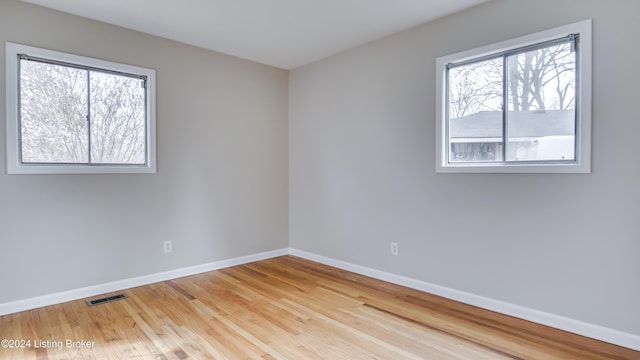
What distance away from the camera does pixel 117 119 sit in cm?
332

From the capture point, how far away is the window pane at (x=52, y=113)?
2832 millimetres

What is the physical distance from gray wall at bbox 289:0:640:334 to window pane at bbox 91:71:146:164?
1896 mm

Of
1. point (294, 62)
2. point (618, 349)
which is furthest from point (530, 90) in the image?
point (294, 62)

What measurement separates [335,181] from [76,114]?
2.64 meters

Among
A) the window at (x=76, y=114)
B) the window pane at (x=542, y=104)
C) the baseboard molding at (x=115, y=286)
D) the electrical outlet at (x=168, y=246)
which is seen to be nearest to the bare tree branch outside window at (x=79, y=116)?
the window at (x=76, y=114)

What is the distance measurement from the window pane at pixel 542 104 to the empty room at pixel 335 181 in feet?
0.04

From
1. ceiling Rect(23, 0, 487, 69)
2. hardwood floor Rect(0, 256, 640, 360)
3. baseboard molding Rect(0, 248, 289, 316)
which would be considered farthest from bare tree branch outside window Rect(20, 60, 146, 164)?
hardwood floor Rect(0, 256, 640, 360)

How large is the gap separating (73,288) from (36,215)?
0.70 m

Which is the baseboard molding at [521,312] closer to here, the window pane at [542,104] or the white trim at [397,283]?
the white trim at [397,283]

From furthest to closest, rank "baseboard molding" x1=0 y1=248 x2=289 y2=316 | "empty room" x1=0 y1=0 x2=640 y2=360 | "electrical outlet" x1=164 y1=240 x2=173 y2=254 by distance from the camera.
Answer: "electrical outlet" x1=164 y1=240 x2=173 y2=254
"baseboard molding" x1=0 y1=248 x2=289 y2=316
"empty room" x1=0 y1=0 x2=640 y2=360

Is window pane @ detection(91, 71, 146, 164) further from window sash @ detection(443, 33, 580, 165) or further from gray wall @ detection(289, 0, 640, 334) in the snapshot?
window sash @ detection(443, 33, 580, 165)

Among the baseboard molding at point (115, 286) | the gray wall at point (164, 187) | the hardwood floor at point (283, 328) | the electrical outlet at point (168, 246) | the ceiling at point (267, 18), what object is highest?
the ceiling at point (267, 18)

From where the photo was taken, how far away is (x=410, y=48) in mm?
Result: 3318

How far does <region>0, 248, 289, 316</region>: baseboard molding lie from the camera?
278 centimetres
